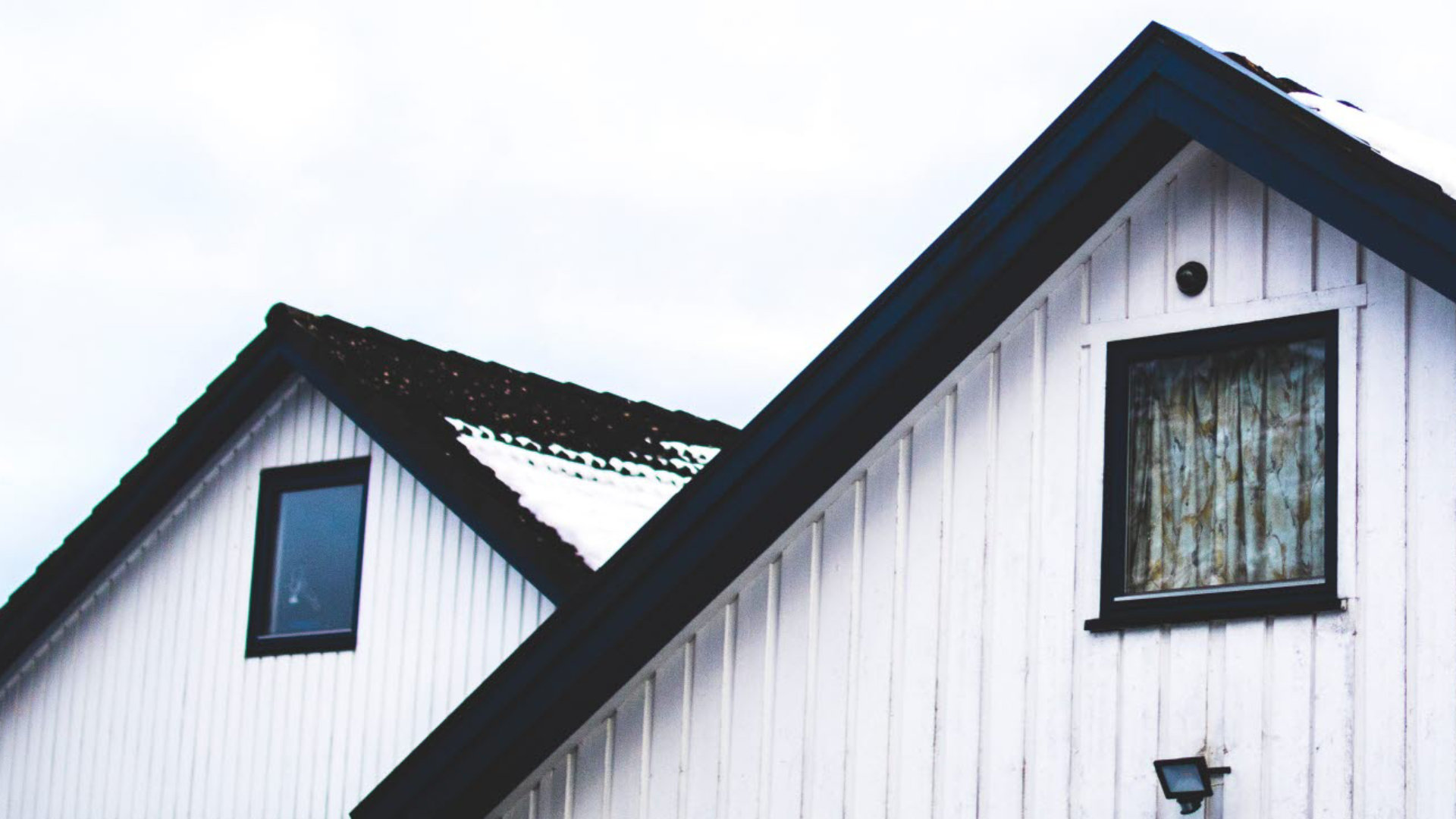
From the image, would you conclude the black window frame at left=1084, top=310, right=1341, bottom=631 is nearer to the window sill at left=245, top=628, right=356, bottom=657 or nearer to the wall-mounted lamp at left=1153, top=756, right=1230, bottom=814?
the wall-mounted lamp at left=1153, top=756, right=1230, bottom=814

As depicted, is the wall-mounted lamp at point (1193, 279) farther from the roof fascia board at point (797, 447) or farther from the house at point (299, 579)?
the house at point (299, 579)

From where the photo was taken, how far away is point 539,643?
1187 cm

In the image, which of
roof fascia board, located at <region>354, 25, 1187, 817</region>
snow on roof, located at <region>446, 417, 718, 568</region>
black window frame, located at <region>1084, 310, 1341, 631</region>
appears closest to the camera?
black window frame, located at <region>1084, 310, 1341, 631</region>

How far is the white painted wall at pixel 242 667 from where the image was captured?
1588 centimetres

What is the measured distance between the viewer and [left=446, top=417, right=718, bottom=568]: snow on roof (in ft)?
52.0

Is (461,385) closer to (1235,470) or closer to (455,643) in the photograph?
(455,643)

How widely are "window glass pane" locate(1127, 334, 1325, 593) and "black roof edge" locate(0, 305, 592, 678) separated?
18.4 feet

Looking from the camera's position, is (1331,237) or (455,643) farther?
(455,643)

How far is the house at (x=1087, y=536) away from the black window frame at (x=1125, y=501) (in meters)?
0.02

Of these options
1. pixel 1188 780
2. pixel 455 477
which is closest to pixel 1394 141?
pixel 1188 780

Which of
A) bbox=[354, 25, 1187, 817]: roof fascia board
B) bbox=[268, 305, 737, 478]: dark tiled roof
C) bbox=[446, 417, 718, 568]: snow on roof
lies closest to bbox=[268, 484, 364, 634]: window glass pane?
bbox=[268, 305, 737, 478]: dark tiled roof

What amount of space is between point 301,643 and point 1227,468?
8366mm

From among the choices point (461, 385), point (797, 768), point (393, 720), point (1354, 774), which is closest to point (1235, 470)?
point (1354, 774)

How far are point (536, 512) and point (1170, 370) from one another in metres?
6.19
